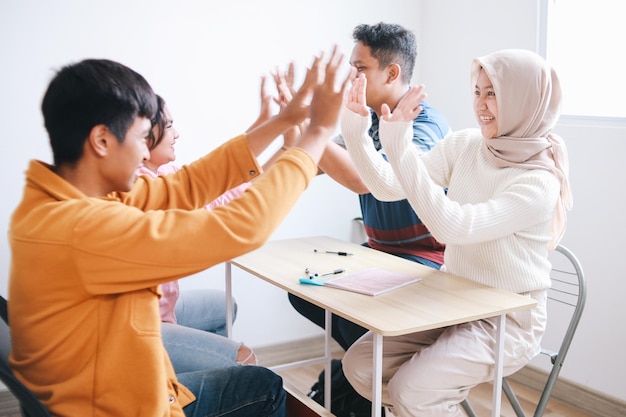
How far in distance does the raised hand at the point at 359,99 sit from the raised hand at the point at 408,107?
138 millimetres

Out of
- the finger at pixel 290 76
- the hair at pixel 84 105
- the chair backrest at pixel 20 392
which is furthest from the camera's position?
the finger at pixel 290 76

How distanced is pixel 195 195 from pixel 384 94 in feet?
4.19

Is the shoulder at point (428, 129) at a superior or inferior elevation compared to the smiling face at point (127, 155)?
inferior

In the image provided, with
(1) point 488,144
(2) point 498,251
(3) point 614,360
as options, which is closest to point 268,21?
(1) point 488,144

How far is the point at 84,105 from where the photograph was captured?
122 centimetres

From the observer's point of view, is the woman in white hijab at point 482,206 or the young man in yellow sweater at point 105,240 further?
the woman in white hijab at point 482,206

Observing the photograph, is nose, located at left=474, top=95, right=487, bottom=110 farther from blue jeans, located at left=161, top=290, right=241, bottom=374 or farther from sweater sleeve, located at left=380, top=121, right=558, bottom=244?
blue jeans, located at left=161, top=290, right=241, bottom=374

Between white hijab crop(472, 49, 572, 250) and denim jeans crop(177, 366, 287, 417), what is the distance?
932mm

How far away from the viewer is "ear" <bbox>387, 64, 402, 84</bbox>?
8.79 ft

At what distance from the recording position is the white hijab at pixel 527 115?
6.48 feet

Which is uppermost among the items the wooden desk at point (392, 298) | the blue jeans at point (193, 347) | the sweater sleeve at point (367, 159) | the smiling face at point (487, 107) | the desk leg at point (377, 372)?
the smiling face at point (487, 107)

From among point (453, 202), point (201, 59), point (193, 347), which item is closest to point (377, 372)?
point (453, 202)

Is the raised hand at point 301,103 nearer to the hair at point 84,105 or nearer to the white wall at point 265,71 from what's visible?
the hair at point 84,105

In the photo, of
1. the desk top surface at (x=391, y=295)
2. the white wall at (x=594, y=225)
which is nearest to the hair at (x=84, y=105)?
the desk top surface at (x=391, y=295)
